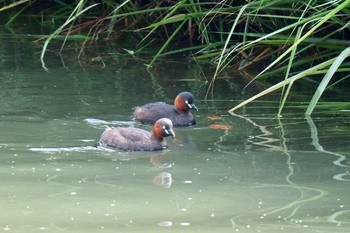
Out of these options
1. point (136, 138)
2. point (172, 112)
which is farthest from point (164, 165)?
point (172, 112)

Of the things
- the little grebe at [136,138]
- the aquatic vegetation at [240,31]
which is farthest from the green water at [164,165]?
the aquatic vegetation at [240,31]

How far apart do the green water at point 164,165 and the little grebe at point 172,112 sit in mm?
128

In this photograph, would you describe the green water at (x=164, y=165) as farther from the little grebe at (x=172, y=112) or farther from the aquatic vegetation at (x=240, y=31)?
the aquatic vegetation at (x=240, y=31)

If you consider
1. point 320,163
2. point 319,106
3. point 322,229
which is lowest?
point 322,229

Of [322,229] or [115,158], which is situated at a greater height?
[115,158]

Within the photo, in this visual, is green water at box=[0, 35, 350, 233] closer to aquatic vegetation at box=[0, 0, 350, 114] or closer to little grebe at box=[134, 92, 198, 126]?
little grebe at box=[134, 92, 198, 126]

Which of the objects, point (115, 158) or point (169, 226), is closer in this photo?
point (169, 226)

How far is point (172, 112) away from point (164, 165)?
1.85 metres

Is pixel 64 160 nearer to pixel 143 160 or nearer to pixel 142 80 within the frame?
pixel 143 160

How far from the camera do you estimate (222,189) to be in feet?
24.0

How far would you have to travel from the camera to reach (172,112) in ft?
32.9

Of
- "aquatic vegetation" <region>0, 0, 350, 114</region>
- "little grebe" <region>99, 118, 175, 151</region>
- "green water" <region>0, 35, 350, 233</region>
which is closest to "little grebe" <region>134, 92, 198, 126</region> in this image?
"green water" <region>0, 35, 350, 233</region>

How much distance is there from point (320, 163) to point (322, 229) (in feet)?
6.03

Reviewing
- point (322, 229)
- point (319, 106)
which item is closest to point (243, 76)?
point (319, 106)
